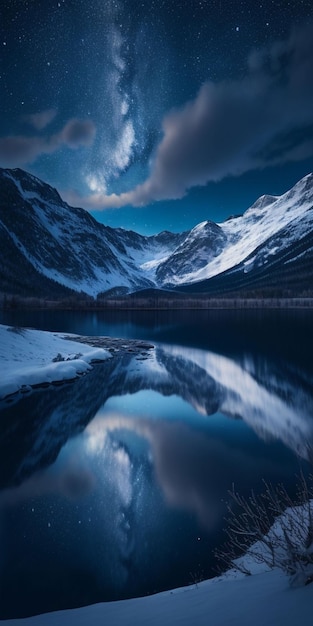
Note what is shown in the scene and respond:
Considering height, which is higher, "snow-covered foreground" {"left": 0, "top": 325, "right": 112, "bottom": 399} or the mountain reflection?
"snow-covered foreground" {"left": 0, "top": 325, "right": 112, "bottom": 399}

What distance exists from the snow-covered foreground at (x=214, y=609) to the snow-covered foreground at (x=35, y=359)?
1651 cm

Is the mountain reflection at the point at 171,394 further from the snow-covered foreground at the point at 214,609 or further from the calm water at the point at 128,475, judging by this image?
the snow-covered foreground at the point at 214,609

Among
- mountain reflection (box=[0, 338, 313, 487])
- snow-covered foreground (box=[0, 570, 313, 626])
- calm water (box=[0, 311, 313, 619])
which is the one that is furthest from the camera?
mountain reflection (box=[0, 338, 313, 487])

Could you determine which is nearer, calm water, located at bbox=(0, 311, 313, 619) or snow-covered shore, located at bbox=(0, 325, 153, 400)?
calm water, located at bbox=(0, 311, 313, 619)

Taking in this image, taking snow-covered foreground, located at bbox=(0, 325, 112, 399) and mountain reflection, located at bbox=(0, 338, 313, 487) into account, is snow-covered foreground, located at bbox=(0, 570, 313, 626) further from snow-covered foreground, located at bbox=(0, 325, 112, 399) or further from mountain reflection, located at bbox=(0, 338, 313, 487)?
snow-covered foreground, located at bbox=(0, 325, 112, 399)

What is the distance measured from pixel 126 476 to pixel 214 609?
8410mm

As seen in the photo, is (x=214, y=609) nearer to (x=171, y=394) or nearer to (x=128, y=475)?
(x=128, y=475)

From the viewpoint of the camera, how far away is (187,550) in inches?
323

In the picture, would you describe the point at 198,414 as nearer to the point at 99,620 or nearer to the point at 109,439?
the point at 109,439

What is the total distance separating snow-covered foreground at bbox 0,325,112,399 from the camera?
2219 cm

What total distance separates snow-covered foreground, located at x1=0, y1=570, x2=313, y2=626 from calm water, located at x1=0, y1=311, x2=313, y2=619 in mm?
960

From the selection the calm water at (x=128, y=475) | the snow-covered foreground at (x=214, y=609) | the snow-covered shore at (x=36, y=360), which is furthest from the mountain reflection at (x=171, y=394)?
the snow-covered foreground at (x=214, y=609)

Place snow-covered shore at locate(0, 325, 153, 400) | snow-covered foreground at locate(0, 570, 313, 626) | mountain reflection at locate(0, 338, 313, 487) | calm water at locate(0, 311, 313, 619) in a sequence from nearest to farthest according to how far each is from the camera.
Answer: snow-covered foreground at locate(0, 570, 313, 626), calm water at locate(0, 311, 313, 619), mountain reflection at locate(0, 338, 313, 487), snow-covered shore at locate(0, 325, 153, 400)

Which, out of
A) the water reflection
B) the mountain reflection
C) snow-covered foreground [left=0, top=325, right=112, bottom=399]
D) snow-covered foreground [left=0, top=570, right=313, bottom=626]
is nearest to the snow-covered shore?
snow-covered foreground [left=0, top=325, right=112, bottom=399]
